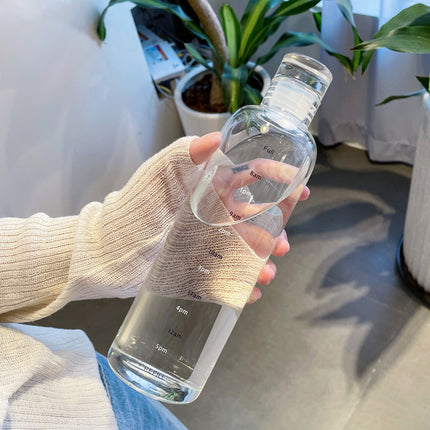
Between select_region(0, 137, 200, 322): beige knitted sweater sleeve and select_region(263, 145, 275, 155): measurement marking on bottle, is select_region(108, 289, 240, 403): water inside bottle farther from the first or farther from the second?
select_region(263, 145, 275, 155): measurement marking on bottle

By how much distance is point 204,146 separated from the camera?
21.4 inches

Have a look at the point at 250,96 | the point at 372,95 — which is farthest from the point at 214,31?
the point at 372,95

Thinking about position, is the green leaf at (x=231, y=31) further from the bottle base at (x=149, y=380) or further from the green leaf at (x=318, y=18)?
the bottle base at (x=149, y=380)

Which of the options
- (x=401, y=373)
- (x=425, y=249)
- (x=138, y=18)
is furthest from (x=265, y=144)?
(x=138, y=18)

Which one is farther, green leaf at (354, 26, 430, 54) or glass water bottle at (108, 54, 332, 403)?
green leaf at (354, 26, 430, 54)

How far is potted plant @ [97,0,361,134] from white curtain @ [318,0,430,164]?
0.34 ft

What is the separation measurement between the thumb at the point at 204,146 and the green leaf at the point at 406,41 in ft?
1.22

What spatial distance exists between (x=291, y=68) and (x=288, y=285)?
91 cm

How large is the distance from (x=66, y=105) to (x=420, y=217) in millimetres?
867

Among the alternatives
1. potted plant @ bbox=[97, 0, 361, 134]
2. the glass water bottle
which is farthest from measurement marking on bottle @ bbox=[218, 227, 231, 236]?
potted plant @ bbox=[97, 0, 361, 134]

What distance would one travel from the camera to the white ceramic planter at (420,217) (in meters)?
0.97

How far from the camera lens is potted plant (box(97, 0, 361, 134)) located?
1162 mm

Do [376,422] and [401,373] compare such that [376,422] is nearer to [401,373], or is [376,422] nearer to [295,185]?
[401,373]

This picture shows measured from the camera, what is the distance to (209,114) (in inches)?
51.9
